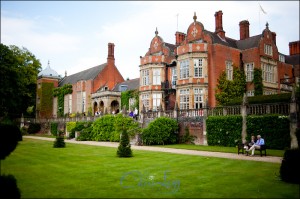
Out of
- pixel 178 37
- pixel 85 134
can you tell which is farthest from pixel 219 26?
pixel 85 134

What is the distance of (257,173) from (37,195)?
7.78 metres

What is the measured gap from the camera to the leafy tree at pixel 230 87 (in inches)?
1297

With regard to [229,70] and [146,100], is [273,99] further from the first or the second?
[146,100]

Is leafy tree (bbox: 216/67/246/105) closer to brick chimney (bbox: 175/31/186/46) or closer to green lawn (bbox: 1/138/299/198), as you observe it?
brick chimney (bbox: 175/31/186/46)

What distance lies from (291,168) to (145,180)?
4868 mm

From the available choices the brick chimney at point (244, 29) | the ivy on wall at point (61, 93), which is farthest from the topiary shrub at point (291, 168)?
the ivy on wall at point (61, 93)

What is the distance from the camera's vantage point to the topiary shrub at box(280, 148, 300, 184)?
31.1 feet

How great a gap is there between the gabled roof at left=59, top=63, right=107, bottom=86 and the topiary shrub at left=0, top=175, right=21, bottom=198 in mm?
48803

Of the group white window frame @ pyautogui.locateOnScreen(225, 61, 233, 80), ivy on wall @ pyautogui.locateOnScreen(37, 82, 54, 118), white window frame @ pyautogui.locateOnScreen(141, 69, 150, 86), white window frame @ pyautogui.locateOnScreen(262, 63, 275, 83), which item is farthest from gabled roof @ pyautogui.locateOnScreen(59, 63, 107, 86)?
white window frame @ pyautogui.locateOnScreen(262, 63, 275, 83)

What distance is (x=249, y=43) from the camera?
37.4 metres

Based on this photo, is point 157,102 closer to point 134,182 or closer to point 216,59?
point 216,59

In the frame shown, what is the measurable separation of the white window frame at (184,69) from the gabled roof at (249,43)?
29.0ft

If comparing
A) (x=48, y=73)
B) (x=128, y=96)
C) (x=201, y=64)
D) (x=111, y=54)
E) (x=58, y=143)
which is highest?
(x=111, y=54)

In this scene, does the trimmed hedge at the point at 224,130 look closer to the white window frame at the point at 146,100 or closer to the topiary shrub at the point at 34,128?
the white window frame at the point at 146,100
